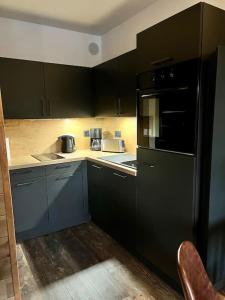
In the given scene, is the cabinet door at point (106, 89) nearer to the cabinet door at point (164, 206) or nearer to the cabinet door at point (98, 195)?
the cabinet door at point (98, 195)

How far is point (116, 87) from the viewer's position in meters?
2.59

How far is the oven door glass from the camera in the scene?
1.55 m

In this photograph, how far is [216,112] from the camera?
1493mm

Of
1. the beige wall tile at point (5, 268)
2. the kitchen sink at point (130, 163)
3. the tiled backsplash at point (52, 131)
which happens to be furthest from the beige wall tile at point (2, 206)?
the tiled backsplash at point (52, 131)

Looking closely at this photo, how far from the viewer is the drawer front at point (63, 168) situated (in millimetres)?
2621

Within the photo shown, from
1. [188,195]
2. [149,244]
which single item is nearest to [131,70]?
[188,195]

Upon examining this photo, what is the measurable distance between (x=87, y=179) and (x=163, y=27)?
192cm

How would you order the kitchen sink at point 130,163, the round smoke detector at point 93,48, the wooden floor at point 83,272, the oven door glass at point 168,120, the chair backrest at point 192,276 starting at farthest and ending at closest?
the round smoke detector at point 93,48
the kitchen sink at point 130,163
the wooden floor at point 83,272
the oven door glass at point 168,120
the chair backrest at point 192,276

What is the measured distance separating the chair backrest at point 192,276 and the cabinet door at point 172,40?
1.18m

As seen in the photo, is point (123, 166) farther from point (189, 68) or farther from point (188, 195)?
point (189, 68)

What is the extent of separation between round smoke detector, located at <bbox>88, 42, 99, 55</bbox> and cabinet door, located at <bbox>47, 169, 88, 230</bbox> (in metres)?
1.73

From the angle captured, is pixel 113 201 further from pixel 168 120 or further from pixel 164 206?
pixel 168 120

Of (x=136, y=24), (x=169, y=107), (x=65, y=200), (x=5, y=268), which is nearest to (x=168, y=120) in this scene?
(x=169, y=107)

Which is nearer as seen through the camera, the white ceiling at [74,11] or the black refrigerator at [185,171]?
the black refrigerator at [185,171]
